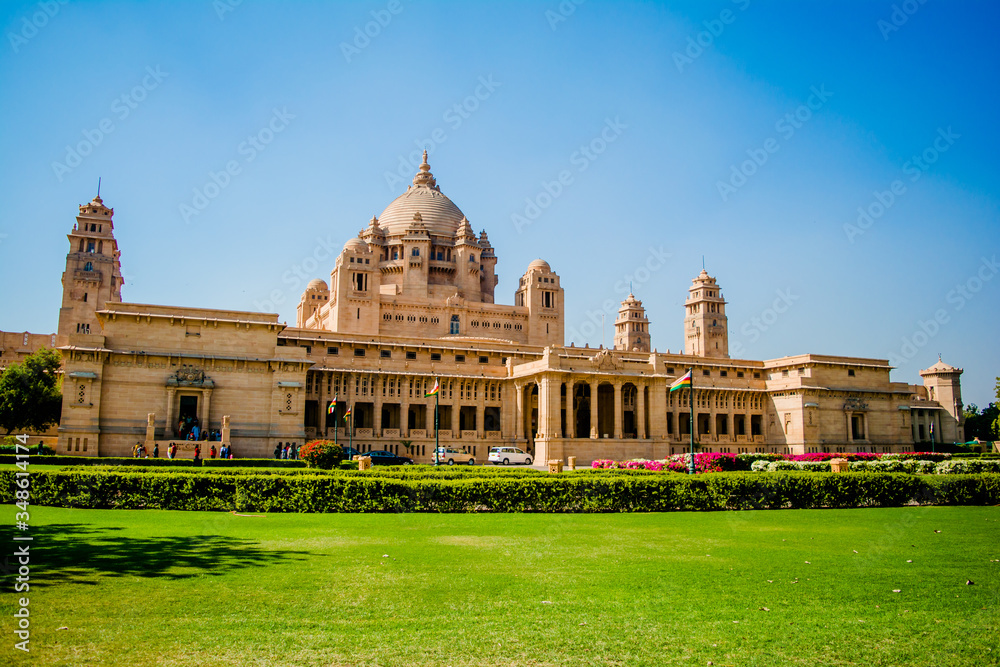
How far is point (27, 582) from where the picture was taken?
373 inches

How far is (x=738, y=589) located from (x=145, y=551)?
936 cm

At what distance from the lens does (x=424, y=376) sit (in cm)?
5581

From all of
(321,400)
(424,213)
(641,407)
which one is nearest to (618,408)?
(641,407)

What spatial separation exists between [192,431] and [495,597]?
39.0 meters

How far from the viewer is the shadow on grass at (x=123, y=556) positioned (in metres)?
10.3

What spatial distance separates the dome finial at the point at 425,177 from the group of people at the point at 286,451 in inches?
1968

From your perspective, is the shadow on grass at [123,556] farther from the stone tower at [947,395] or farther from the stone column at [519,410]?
the stone tower at [947,395]

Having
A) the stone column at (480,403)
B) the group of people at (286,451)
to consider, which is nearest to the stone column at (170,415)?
the group of people at (286,451)

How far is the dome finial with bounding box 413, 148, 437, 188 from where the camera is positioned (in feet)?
293

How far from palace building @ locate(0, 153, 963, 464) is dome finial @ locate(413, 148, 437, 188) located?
0.24 m

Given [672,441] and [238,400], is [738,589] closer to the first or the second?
[238,400]

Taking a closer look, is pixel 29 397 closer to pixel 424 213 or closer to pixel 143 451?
pixel 143 451

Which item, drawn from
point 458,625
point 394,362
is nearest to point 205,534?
point 458,625

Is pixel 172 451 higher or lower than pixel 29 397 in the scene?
lower
